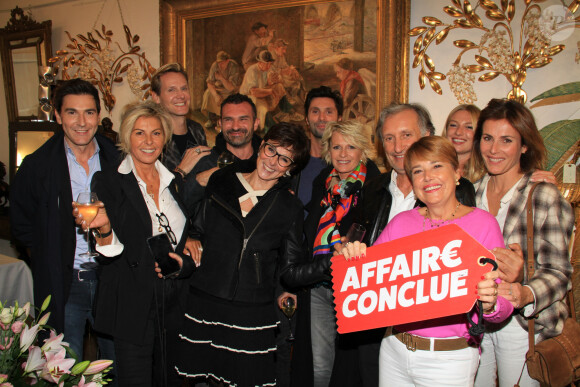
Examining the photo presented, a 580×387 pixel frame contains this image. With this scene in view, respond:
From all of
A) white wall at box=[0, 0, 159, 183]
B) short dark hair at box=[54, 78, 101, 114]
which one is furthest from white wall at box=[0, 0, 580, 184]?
short dark hair at box=[54, 78, 101, 114]

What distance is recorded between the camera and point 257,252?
2.29m

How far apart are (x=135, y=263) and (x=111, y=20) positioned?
14.3 ft

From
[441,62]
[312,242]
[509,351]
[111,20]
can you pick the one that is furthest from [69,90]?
[111,20]

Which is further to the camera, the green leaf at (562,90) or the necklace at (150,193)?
the green leaf at (562,90)

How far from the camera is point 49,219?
2432 millimetres

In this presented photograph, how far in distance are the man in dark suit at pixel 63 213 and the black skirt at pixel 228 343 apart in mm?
538

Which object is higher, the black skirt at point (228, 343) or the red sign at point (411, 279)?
the red sign at point (411, 279)

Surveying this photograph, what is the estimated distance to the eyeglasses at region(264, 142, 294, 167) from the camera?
2.37 metres

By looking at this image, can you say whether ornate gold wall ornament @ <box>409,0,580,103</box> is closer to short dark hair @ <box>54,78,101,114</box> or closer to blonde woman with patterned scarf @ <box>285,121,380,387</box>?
blonde woman with patterned scarf @ <box>285,121,380,387</box>

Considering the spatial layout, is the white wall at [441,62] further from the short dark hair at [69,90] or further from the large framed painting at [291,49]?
the short dark hair at [69,90]

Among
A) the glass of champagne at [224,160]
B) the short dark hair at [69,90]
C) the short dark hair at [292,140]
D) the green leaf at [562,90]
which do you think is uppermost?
the green leaf at [562,90]

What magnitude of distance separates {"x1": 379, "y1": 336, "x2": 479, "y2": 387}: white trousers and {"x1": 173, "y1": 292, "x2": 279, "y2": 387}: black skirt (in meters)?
0.76

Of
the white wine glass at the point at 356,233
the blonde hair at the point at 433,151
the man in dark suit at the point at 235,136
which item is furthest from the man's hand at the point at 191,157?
the blonde hair at the point at 433,151

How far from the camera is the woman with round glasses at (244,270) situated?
224 centimetres
